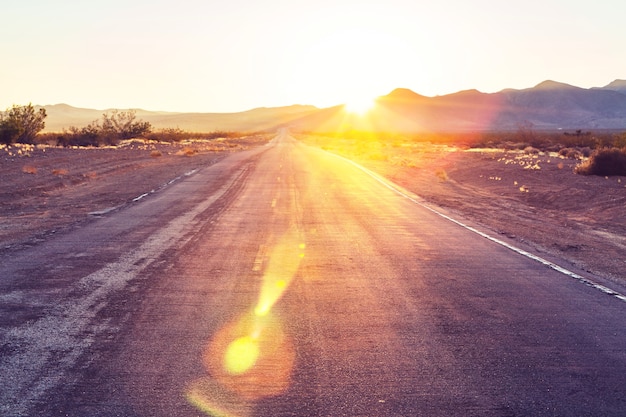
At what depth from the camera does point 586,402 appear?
466 cm

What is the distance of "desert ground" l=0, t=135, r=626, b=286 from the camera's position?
12281 mm

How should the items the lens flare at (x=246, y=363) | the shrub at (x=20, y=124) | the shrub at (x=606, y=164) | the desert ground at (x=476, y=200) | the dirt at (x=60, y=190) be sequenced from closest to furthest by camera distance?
the lens flare at (x=246, y=363), the desert ground at (x=476, y=200), the dirt at (x=60, y=190), the shrub at (x=606, y=164), the shrub at (x=20, y=124)

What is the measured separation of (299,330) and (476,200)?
16.3m

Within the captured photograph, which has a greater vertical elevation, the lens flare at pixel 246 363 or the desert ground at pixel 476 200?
the lens flare at pixel 246 363

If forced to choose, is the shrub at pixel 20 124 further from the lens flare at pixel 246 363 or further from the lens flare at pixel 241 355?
the lens flare at pixel 241 355

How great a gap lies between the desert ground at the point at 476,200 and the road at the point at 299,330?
5.08ft

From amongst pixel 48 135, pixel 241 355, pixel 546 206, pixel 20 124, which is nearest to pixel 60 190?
pixel 546 206

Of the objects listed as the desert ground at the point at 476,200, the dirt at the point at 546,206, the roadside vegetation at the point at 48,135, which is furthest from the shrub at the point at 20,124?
the dirt at the point at 546,206

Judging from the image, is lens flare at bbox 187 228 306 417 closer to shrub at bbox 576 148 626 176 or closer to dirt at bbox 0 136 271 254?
dirt at bbox 0 136 271 254

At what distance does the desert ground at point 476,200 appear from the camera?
1228 centimetres

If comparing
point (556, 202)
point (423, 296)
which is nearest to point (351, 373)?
point (423, 296)

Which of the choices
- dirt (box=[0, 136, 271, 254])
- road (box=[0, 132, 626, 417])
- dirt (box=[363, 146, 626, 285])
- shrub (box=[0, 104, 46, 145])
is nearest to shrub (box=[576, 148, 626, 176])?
dirt (box=[363, 146, 626, 285])

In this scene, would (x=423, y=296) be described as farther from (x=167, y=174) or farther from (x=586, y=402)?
(x=167, y=174)

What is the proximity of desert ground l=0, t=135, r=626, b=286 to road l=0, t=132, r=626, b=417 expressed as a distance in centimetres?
155
